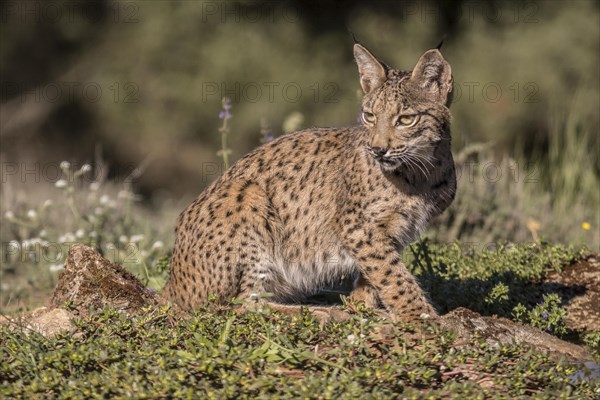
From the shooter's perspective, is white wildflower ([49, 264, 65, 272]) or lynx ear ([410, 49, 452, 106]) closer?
lynx ear ([410, 49, 452, 106])

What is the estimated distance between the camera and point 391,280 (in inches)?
231

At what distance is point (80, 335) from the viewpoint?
5059 mm

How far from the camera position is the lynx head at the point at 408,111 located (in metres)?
5.82

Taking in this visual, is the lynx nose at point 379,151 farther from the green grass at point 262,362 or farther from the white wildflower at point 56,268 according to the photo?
the white wildflower at point 56,268

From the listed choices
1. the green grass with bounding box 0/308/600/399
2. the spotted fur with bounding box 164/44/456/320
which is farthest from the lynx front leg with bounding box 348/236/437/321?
the green grass with bounding box 0/308/600/399

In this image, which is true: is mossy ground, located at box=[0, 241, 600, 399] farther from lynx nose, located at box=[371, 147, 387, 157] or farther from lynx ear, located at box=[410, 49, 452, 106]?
lynx ear, located at box=[410, 49, 452, 106]

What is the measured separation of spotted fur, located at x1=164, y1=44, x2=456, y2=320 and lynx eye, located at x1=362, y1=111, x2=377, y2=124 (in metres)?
0.01

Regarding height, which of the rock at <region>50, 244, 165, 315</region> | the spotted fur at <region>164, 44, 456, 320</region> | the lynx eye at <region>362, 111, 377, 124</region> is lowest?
the rock at <region>50, 244, 165, 315</region>

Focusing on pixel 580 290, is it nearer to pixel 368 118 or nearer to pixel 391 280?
pixel 391 280

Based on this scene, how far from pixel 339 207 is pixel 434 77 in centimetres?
100

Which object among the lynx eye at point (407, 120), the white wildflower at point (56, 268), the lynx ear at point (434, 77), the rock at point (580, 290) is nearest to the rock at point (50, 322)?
the white wildflower at point (56, 268)

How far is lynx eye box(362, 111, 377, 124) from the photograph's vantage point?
5.98 metres

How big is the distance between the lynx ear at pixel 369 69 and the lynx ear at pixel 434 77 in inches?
8.4

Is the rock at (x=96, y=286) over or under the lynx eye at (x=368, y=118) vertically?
under
